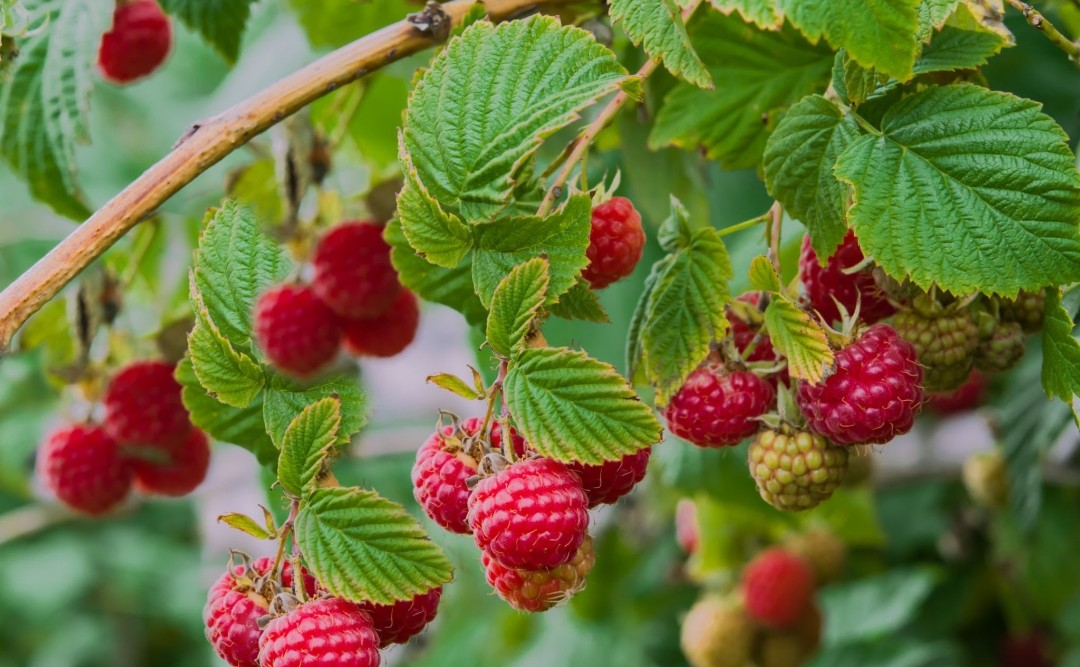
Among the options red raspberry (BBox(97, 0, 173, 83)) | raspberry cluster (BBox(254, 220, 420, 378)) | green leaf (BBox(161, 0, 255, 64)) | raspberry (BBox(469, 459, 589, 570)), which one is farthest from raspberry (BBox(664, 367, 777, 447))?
red raspberry (BBox(97, 0, 173, 83))

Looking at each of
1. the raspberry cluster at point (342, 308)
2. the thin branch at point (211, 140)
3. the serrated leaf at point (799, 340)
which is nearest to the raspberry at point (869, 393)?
the serrated leaf at point (799, 340)

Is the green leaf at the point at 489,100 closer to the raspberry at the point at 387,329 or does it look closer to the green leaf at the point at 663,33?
the green leaf at the point at 663,33

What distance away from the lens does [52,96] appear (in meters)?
1.07

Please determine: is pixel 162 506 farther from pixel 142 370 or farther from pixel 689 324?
pixel 689 324

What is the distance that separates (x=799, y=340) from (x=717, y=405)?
0.07 metres

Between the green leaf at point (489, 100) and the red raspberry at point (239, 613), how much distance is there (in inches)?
9.9

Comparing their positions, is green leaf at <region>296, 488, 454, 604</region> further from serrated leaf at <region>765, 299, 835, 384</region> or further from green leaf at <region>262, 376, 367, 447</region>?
serrated leaf at <region>765, 299, 835, 384</region>

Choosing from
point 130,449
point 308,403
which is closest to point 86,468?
point 130,449

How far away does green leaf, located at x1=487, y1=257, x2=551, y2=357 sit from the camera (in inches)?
26.1

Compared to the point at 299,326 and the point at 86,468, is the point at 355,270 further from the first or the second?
the point at 86,468

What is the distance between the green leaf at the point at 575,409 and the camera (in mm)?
649

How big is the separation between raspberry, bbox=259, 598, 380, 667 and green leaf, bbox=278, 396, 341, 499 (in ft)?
0.23

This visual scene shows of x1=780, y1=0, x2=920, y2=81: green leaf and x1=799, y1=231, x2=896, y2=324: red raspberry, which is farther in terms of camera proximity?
x1=799, y1=231, x2=896, y2=324: red raspberry

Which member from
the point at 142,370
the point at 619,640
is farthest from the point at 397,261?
the point at 619,640
